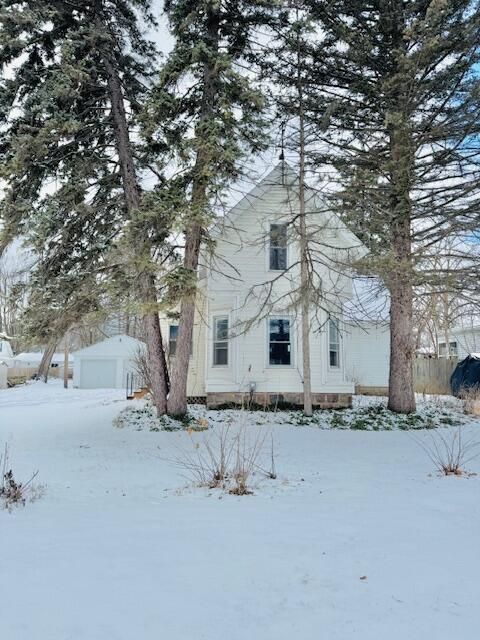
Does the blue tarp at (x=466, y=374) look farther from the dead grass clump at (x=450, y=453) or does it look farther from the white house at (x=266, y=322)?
the dead grass clump at (x=450, y=453)

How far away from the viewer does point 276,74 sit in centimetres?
1194

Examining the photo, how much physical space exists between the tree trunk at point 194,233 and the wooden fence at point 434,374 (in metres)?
12.0

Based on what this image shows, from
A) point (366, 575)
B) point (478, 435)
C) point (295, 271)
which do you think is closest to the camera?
point (366, 575)

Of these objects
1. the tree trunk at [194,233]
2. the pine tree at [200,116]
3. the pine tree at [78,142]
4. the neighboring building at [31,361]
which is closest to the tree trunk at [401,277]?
the pine tree at [200,116]

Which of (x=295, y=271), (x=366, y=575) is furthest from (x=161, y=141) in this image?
(x=366, y=575)

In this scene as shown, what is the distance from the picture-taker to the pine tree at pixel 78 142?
9.34m

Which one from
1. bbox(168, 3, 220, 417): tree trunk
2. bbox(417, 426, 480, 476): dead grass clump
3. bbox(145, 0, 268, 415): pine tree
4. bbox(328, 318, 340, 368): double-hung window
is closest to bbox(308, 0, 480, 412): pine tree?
bbox(145, 0, 268, 415): pine tree

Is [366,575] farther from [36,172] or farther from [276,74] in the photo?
[276,74]

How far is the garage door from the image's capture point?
2931 centimetres

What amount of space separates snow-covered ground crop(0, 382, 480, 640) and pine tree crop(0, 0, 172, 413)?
5.00 metres

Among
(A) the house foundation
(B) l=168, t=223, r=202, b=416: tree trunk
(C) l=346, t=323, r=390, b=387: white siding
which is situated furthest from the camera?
(C) l=346, t=323, r=390, b=387: white siding

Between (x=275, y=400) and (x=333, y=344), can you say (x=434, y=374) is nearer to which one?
(x=333, y=344)

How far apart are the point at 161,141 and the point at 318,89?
4.35 m

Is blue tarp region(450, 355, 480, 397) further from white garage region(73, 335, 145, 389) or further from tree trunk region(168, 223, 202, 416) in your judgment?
white garage region(73, 335, 145, 389)
